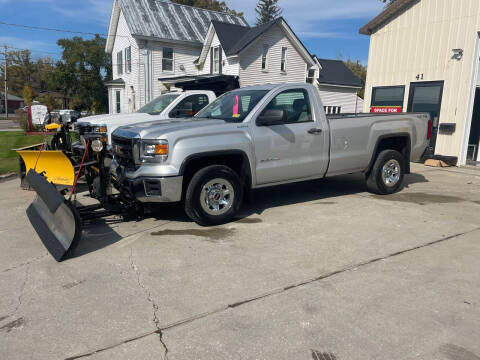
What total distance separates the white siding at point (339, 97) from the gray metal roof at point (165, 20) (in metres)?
10.2

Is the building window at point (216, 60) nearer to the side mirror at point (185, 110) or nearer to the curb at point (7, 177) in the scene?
the side mirror at point (185, 110)

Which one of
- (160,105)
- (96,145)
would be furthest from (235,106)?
(160,105)

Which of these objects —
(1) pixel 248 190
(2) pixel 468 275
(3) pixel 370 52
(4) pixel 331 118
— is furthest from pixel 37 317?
(3) pixel 370 52

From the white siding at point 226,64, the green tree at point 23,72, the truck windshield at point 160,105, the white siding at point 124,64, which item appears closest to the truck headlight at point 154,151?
the truck windshield at point 160,105

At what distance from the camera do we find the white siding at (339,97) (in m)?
30.5

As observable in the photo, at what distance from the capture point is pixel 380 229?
541 centimetres

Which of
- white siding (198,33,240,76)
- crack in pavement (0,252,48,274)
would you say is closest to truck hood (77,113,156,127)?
crack in pavement (0,252,48,274)

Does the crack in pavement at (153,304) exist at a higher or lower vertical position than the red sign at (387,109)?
lower

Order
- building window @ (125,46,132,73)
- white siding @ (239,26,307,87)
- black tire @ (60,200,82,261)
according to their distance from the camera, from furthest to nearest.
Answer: building window @ (125,46,132,73)
white siding @ (239,26,307,87)
black tire @ (60,200,82,261)

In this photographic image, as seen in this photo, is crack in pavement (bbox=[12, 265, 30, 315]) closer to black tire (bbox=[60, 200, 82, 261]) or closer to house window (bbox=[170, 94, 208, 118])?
black tire (bbox=[60, 200, 82, 261])

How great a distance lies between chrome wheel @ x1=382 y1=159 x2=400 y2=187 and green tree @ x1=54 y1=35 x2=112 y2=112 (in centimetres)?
4268

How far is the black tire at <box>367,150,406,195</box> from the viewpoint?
713 cm

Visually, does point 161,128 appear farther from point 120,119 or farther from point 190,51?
point 190,51

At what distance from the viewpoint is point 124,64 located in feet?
94.9
